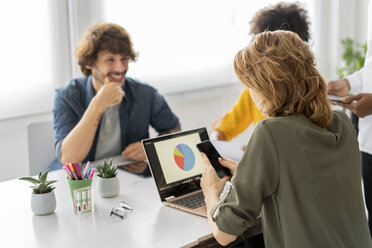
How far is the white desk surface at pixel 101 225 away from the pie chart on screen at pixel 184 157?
15 centimetres

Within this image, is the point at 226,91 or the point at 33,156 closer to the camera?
the point at 33,156

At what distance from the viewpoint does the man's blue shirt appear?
7.19ft

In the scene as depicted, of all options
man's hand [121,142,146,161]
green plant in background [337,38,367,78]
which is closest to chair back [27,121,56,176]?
man's hand [121,142,146,161]

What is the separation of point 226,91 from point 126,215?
101 inches

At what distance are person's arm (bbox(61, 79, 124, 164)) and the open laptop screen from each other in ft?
1.83

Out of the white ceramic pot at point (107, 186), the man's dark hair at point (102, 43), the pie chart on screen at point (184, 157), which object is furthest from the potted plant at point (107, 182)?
the man's dark hair at point (102, 43)

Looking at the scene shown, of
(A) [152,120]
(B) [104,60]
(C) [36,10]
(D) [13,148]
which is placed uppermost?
(C) [36,10]

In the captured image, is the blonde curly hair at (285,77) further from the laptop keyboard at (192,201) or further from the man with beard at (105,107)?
the man with beard at (105,107)

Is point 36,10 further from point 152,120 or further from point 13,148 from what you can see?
point 152,120

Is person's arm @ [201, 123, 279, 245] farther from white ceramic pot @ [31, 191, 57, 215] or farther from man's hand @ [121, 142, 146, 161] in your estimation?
man's hand @ [121, 142, 146, 161]

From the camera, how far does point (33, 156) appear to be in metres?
2.24

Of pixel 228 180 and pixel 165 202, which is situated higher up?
pixel 228 180

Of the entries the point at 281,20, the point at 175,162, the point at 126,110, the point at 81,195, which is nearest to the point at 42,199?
the point at 81,195

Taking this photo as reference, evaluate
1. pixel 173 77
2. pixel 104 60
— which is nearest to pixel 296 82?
pixel 104 60
